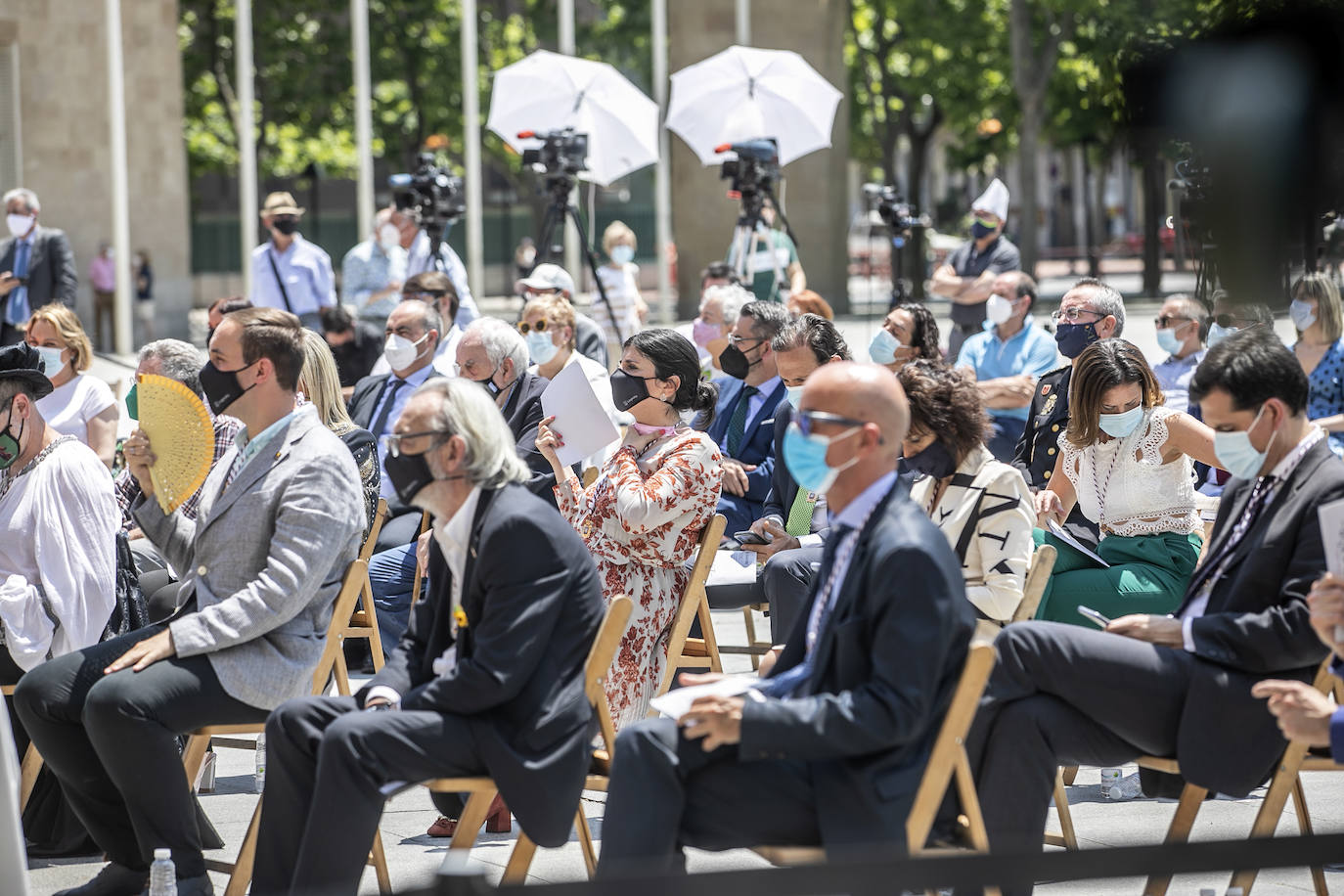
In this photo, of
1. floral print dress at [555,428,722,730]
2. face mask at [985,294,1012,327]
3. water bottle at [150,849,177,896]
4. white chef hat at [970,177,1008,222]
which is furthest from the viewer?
white chef hat at [970,177,1008,222]

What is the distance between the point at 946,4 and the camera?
30.4 meters

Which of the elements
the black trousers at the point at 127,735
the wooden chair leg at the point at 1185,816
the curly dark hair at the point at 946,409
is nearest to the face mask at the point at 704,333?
the curly dark hair at the point at 946,409

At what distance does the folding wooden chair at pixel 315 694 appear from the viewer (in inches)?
168

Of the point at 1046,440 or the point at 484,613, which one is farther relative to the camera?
the point at 1046,440

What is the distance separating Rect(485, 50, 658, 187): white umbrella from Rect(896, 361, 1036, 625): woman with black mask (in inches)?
344

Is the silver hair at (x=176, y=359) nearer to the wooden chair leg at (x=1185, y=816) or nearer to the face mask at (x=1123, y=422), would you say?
the face mask at (x=1123, y=422)

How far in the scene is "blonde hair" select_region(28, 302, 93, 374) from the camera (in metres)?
7.43

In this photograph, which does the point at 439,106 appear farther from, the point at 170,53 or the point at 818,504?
the point at 818,504

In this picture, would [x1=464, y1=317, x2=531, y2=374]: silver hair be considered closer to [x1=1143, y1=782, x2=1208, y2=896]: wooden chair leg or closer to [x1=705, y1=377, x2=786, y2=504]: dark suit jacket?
[x1=705, y1=377, x2=786, y2=504]: dark suit jacket

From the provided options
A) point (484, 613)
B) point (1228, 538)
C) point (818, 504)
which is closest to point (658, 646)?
point (818, 504)

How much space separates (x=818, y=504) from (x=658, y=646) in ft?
3.36

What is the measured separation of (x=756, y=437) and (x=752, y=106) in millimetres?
7287

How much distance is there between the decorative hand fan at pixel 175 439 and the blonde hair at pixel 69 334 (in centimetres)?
306

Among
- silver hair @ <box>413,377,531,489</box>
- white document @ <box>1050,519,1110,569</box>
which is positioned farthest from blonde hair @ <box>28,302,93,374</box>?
white document @ <box>1050,519,1110,569</box>
